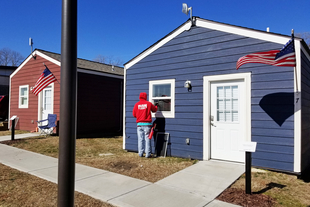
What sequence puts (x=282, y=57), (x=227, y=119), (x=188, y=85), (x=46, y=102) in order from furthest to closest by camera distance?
(x=46, y=102), (x=188, y=85), (x=227, y=119), (x=282, y=57)

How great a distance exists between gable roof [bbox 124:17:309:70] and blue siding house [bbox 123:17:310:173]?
19mm

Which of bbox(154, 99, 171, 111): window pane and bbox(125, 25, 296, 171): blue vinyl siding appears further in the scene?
bbox(154, 99, 171, 111): window pane

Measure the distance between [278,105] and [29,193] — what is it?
499cm

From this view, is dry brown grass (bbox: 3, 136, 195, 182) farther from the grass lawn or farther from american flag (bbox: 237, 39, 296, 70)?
american flag (bbox: 237, 39, 296, 70)

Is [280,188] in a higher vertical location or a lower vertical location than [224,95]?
lower

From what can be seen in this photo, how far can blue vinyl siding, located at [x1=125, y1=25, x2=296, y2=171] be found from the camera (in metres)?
5.02

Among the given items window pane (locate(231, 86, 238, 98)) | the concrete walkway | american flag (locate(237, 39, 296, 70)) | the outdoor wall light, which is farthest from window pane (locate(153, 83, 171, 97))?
american flag (locate(237, 39, 296, 70))

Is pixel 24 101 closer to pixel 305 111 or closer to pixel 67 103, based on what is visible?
pixel 67 103

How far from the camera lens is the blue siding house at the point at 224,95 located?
498 cm

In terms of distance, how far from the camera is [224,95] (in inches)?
231

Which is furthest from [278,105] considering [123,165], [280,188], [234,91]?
[123,165]

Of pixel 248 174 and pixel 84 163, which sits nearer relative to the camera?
pixel 248 174

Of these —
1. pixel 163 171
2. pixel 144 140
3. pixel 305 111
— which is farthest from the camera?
pixel 144 140

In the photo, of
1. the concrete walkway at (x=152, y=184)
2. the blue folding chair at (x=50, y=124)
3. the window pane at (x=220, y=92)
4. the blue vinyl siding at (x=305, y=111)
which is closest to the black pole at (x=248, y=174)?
the concrete walkway at (x=152, y=184)
